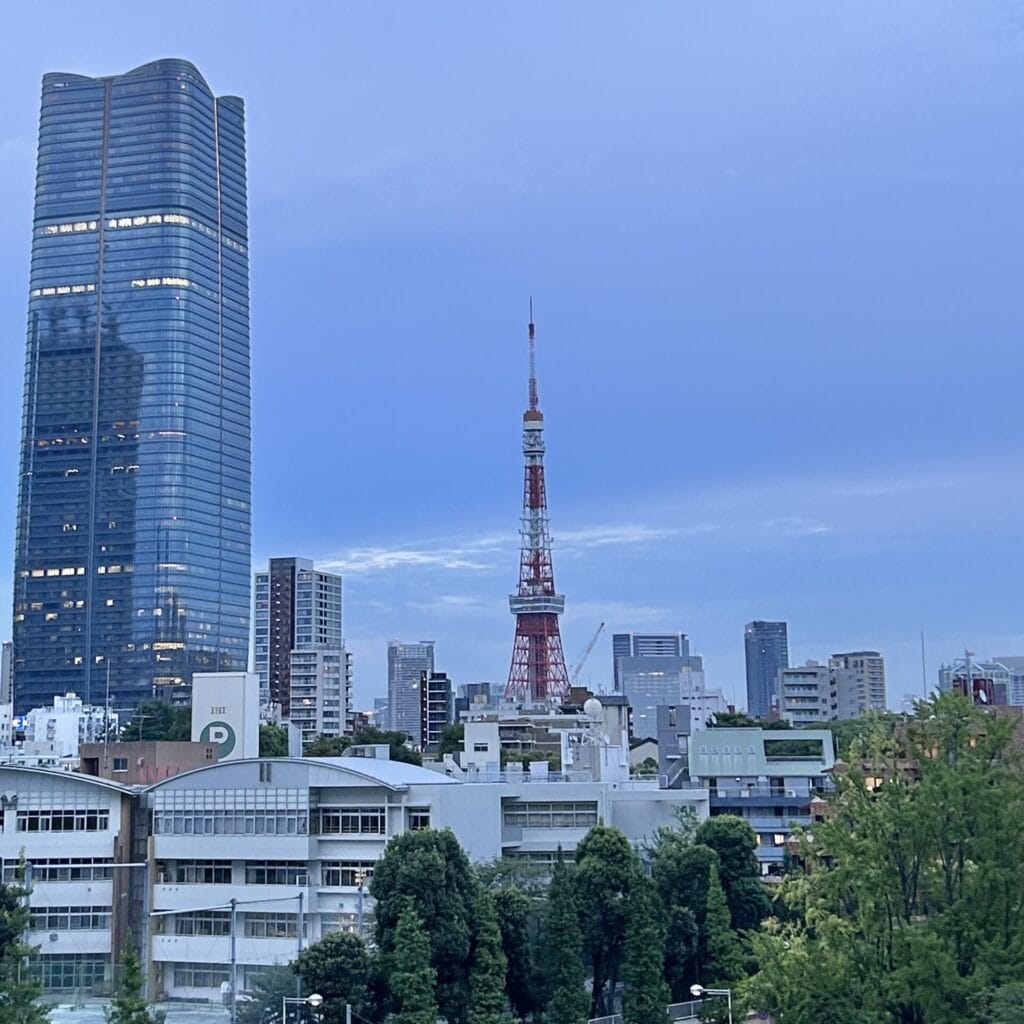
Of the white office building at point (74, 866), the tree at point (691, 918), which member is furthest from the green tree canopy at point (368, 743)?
the tree at point (691, 918)

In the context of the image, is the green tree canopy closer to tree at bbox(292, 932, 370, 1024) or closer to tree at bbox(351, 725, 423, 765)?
tree at bbox(351, 725, 423, 765)

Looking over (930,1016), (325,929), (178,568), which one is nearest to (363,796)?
(325,929)

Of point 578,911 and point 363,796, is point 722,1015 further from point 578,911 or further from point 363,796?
point 363,796

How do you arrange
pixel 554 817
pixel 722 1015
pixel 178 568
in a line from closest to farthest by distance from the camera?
pixel 722 1015 < pixel 554 817 < pixel 178 568

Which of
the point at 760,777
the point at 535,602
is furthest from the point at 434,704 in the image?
the point at 760,777

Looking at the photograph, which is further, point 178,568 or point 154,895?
point 178,568

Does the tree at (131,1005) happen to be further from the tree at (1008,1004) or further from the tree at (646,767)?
the tree at (646,767)

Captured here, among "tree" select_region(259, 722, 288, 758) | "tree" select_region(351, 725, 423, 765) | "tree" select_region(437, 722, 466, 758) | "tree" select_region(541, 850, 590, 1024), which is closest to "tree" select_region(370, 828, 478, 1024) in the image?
"tree" select_region(541, 850, 590, 1024)

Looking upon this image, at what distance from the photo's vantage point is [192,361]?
165 meters

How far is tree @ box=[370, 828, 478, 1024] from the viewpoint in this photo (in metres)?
A: 36.0

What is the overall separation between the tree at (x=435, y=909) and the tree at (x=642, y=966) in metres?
5.10

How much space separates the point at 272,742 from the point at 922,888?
217 feet

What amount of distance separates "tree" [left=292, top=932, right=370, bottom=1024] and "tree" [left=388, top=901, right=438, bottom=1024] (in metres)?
0.80

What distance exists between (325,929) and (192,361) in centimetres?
12675
